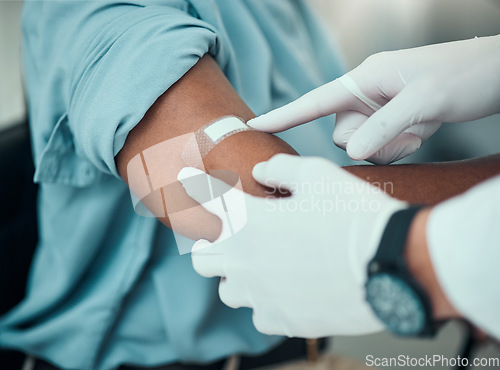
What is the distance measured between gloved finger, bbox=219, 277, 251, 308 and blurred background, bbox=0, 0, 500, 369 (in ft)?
2.39

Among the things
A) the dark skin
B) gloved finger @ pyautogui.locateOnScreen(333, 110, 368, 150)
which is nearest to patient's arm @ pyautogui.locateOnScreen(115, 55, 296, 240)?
the dark skin

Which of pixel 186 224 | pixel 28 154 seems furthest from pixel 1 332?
pixel 186 224

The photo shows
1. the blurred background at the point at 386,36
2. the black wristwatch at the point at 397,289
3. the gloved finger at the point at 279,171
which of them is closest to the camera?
the black wristwatch at the point at 397,289

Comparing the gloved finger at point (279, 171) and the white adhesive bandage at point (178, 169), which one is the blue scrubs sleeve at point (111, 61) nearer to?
the white adhesive bandage at point (178, 169)

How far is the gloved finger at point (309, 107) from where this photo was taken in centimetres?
65

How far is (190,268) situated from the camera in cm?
87

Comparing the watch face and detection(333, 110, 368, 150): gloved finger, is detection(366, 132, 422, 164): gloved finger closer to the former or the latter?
detection(333, 110, 368, 150): gloved finger

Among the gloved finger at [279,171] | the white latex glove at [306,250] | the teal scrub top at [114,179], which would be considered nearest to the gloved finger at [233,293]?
the white latex glove at [306,250]

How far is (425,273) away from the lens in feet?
1.42

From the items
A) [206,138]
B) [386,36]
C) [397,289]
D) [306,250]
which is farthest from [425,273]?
[386,36]

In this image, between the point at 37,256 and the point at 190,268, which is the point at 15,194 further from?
the point at 190,268

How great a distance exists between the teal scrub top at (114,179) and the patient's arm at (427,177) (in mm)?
273

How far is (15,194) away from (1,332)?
31 centimetres

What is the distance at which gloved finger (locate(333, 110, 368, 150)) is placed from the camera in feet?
2.28
